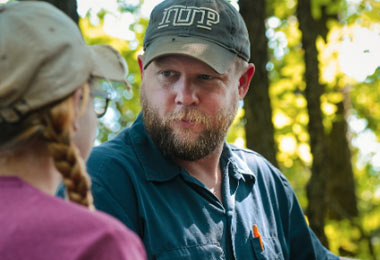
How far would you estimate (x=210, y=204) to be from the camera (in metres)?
2.33

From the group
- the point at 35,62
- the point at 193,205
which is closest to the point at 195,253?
the point at 193,205

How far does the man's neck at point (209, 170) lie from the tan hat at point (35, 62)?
4.20ft

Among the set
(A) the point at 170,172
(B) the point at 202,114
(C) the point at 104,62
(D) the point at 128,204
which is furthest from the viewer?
(B) the point at 202,114

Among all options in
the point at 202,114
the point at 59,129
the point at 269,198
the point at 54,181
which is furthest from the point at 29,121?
the point at 269,198

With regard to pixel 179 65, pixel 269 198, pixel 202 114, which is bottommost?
pixel 269 198

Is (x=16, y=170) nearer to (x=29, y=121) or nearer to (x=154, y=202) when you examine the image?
(x=29, y=121)

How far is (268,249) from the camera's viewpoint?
246 centimetres

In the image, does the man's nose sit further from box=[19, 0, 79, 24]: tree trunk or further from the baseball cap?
box=[19, 0, 79, 24]: tree trunk

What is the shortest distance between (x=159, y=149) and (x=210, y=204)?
1.14 feet

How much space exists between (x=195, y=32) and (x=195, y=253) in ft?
3.31

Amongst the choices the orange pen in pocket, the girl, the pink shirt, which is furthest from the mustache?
the pink shirt

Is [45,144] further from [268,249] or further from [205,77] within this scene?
[268,249]

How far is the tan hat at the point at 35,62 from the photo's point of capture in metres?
1.21

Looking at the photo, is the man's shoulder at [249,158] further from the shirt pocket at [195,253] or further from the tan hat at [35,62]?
the tan hat at [35,62]
